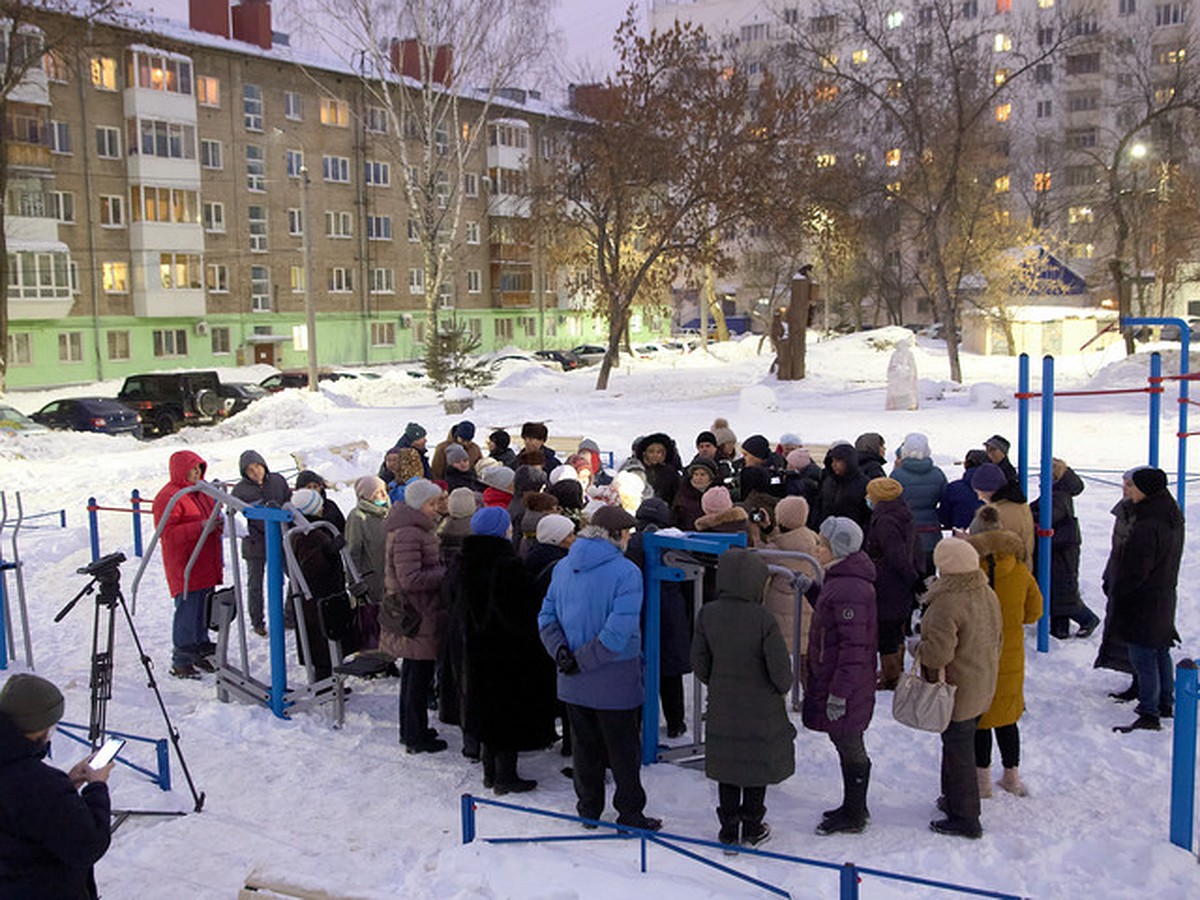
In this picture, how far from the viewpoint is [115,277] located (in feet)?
136

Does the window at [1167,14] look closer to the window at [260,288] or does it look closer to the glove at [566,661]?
the window at [260,288]

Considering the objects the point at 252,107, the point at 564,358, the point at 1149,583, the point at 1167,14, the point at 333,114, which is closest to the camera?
the point at 1149,583

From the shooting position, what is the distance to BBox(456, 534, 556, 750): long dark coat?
5.77m

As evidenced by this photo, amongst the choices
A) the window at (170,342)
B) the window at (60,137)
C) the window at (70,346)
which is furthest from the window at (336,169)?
the window at (70,346)

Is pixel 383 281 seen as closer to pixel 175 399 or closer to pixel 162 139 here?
pixel 162 139

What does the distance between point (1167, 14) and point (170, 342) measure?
212 feet

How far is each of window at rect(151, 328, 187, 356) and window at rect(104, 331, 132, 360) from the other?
110cm

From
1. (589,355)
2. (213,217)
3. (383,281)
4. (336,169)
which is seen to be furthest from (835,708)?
(383,281)

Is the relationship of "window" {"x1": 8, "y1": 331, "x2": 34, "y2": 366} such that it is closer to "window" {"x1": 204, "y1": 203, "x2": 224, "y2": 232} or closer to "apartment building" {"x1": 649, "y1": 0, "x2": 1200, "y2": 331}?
"window" {"x1": 204, "y1": 203, "x2": 224, "y2": 232}

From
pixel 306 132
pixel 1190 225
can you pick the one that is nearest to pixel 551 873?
pixel 1190 225

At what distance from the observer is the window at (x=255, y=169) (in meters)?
46.2

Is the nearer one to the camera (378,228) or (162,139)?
(162,139)

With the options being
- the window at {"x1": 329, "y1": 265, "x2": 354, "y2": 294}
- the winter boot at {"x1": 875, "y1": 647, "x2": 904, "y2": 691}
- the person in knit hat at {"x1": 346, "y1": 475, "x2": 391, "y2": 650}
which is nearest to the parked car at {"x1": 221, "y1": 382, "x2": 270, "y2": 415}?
the window at {"x1": 329, "y1": 265, "x2": 354, "y2": 294}

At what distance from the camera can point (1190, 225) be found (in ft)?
124
